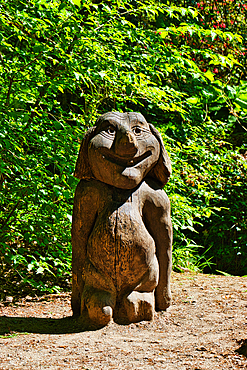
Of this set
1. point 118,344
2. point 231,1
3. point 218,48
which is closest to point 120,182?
point 118,344

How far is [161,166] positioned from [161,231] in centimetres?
53

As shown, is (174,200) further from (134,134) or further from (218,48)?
(218,48)

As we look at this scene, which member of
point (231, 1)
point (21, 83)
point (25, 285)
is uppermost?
point (231, 1)

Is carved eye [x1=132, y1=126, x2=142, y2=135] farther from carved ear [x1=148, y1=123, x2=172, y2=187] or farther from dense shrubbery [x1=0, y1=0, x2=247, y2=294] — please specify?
dense shrubbery [x1=0, y1=0, x2=247, y2=294]

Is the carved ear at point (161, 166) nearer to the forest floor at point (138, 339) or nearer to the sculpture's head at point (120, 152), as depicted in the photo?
the sculpture's head at point (120, 152)

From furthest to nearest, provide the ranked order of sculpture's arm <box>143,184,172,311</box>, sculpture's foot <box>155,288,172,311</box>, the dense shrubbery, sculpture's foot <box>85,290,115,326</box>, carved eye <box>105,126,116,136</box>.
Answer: the dense shrubbery → sculpture's foot <box>155,288,172,311</box> → sculpture's arm <box>143,184,172,311</box> → carved eye <box>105,126,116,136</box> → sculpture's foot <box>85,290,115,326</box>

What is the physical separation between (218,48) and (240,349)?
23.1 ft

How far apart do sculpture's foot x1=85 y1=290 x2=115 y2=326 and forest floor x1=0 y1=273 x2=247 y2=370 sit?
0.07 metres

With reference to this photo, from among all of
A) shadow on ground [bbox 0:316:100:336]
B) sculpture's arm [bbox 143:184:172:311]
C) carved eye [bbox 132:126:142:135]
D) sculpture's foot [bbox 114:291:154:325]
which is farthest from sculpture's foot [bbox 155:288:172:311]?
carved eye [bbox 132:126:142:135]

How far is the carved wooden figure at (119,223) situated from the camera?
3170 millimetres

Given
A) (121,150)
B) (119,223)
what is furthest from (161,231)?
(121,150)

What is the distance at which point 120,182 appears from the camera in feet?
10.5

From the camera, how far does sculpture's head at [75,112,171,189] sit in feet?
10.4

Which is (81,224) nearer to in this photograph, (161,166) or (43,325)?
(161,166)
